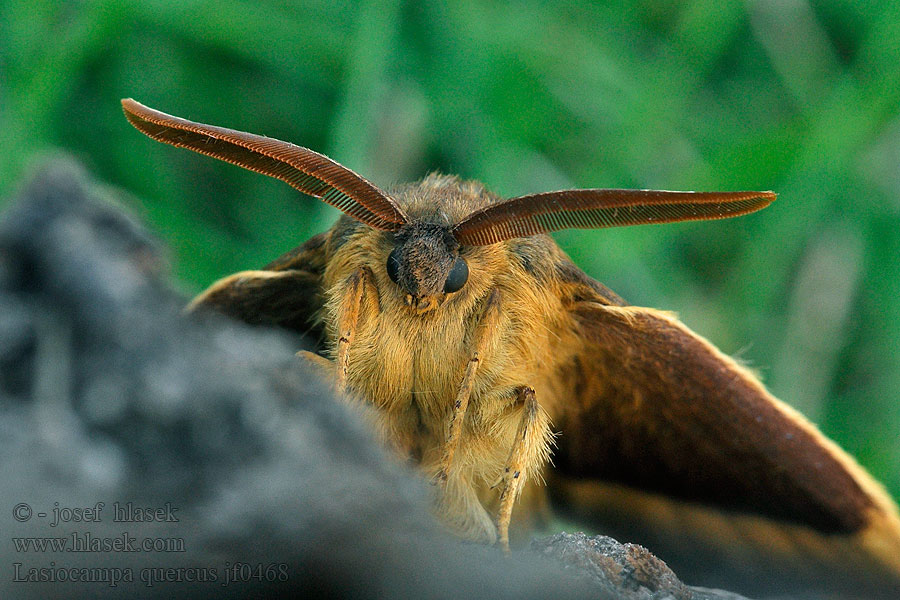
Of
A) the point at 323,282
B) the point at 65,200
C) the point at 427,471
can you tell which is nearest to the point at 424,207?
the point at 323,282

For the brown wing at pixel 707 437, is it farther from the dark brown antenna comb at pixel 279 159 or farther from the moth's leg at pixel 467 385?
the dark brown antenna comb at pixel 279 159

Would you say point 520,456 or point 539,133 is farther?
point 539,133

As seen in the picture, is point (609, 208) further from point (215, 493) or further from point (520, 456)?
point (215, 493)

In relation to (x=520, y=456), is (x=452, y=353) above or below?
above
